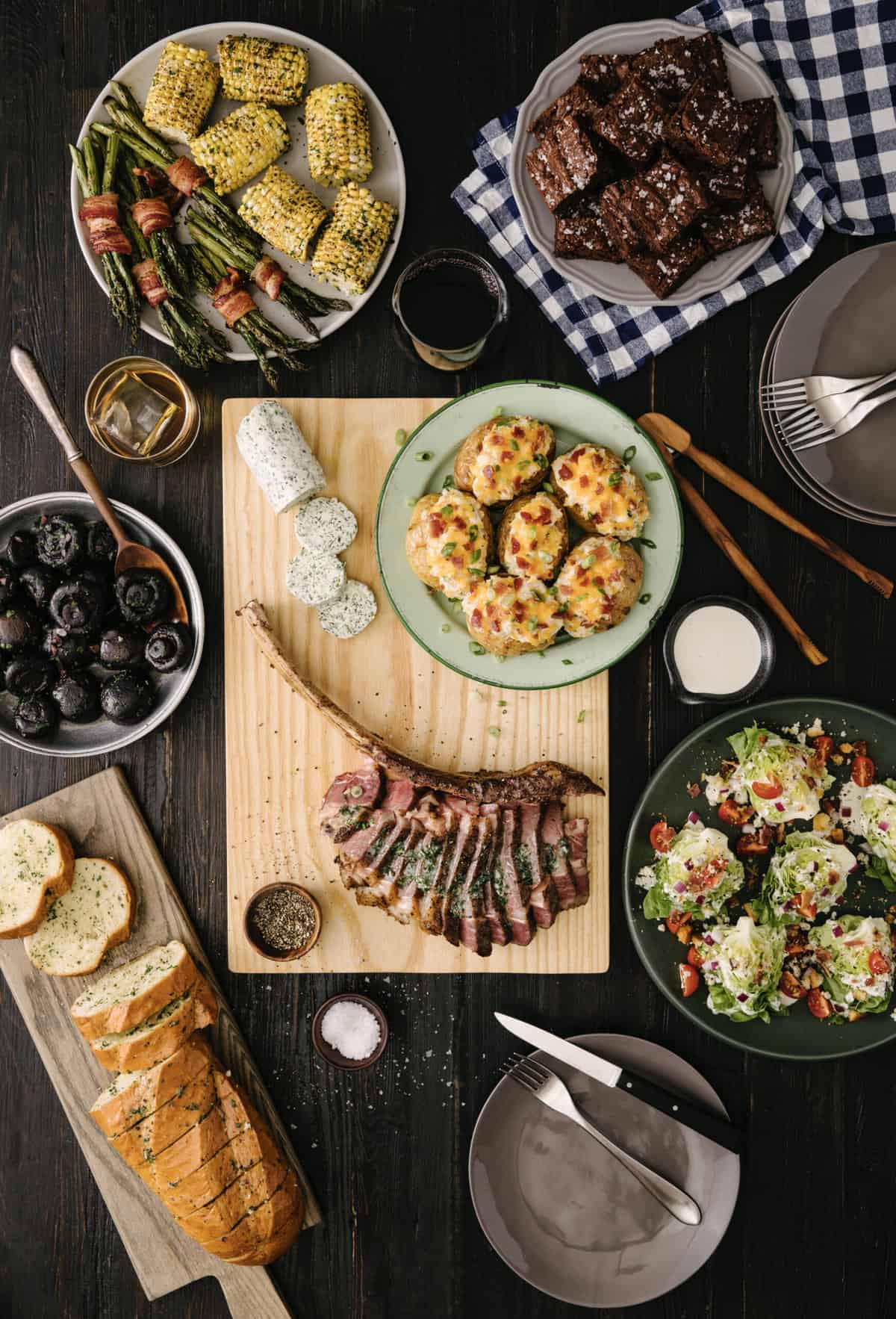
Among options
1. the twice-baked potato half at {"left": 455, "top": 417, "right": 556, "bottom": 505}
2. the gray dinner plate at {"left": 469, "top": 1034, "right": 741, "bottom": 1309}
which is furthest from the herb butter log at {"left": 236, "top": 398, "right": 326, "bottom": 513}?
the gray dinner plate at {"left": 469, "top": 1034, "right": 741, "bottom": 1309}

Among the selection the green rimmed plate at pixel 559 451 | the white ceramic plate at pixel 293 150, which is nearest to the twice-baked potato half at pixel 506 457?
the green rimmed plate at pixel 559 451

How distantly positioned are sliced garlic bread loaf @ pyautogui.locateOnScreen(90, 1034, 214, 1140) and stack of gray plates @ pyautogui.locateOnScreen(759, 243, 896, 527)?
3.15 metres

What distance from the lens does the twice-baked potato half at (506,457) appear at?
2.98 meters

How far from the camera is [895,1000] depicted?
129 inches

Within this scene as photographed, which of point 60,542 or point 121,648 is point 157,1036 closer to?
point 121,648

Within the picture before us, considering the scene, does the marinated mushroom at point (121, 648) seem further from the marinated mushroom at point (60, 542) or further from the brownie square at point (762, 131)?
the brownie square at point (762, 131)

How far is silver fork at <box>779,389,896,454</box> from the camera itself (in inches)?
121

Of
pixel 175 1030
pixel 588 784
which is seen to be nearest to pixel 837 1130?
pixel 588 784

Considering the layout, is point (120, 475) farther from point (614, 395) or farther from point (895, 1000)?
point (895, 1000)

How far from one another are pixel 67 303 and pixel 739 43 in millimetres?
2644

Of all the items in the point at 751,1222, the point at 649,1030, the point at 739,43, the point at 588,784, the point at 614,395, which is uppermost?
the point at 739,43

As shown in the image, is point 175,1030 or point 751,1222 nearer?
point 175,1030

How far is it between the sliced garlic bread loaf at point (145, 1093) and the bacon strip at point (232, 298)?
2730 mm

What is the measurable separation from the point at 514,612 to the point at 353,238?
1.46 m
